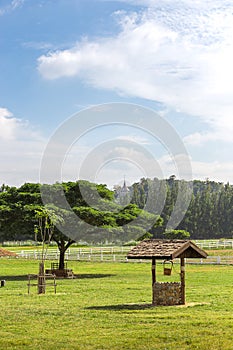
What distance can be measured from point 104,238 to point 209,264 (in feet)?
25.3

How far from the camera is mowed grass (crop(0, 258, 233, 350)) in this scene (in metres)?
13.6

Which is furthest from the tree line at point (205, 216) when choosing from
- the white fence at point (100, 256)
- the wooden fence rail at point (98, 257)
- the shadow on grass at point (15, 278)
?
the shadow on grass at point (15, 278)

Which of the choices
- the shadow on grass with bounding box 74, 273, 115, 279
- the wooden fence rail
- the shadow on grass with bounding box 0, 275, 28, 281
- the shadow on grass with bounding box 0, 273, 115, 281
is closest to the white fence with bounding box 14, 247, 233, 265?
the wooden fence rail

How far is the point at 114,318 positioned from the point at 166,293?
12.7 feet

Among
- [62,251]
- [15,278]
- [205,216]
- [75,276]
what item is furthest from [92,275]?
[205,216]

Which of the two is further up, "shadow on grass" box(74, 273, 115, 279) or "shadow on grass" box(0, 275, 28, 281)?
"shadow on grass" box(74, 273, 115, 279)

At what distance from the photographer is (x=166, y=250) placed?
67.8 feet

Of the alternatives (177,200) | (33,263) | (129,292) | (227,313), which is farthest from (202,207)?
(227,313)

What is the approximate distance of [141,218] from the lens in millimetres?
42750

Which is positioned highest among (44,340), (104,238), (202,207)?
(202,207)

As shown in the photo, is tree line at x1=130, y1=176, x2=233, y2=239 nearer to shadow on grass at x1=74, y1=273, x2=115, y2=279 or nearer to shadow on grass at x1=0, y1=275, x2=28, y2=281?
shadow on grass at x1=74, y1=273, x2=115, y2=279

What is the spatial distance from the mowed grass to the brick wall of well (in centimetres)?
41

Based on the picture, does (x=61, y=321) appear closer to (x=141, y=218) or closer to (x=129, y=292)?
(x=129, y=292)

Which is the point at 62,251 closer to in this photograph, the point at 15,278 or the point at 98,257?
the point at 15,278
